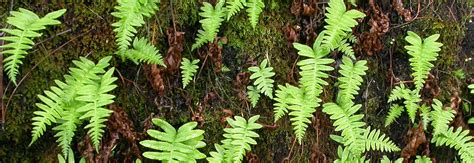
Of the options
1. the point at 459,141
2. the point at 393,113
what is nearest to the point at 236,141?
the point at 393,113

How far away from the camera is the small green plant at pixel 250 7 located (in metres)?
3.26

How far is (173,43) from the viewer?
335 cm

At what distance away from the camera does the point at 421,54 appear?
3455mm

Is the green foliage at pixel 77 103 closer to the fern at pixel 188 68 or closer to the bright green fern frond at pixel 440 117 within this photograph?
the fern at pixel 188 68

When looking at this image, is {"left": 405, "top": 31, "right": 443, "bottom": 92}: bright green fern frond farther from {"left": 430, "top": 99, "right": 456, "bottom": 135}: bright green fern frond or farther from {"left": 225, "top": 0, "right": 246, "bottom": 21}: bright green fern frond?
{"left": 225, "top": 0, "right": 246, "bottom": 21}: bright green fern frond

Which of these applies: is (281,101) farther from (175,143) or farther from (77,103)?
(77,103)

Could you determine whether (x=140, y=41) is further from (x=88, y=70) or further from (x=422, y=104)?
(x=422, y=104)

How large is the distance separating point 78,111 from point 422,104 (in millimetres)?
2180

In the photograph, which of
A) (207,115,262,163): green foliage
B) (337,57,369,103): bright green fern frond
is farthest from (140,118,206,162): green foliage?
(337,57,369,103): bright green fern frond

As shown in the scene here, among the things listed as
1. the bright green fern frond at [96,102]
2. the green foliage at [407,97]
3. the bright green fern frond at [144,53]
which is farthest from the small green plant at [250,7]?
the green foliage at [407,97]

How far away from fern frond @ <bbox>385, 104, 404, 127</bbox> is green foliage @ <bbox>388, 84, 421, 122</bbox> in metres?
0.06

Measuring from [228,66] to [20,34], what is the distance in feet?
4.04

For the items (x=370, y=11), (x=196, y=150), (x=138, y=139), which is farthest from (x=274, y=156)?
(x=370, y=11)

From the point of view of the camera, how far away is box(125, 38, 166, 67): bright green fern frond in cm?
320
